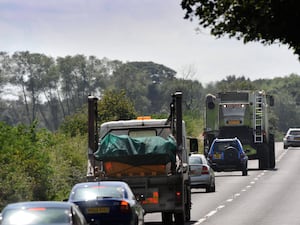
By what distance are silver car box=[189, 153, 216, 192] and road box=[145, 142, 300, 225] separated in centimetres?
42

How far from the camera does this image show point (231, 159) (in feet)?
173

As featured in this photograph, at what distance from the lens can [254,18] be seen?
2228cm

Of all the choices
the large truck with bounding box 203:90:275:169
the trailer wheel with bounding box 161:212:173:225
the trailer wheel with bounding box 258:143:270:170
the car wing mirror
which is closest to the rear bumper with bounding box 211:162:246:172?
the trailer wheel with bounding box 258:143:270:170

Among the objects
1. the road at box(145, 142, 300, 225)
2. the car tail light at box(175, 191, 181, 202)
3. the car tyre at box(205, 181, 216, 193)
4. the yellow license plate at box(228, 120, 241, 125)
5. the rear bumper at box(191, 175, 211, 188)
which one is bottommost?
the road at box(145, 142, 300, 225)

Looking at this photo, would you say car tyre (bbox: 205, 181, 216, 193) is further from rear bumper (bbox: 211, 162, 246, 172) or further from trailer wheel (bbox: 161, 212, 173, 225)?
trailer wheel (bbox: 161, 212, 173, 225)

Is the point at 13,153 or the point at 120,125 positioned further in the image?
the point at 13,153

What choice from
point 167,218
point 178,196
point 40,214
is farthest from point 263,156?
point 40,214

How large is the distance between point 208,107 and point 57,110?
407 feet

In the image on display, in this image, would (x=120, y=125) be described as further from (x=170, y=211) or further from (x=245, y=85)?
(x=245, y=85)

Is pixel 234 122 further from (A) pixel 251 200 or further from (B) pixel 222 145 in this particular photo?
(A) pixel 251 200

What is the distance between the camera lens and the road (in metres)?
30.9

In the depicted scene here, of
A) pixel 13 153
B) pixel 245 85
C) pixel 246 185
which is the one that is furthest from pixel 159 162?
pixel 245 85

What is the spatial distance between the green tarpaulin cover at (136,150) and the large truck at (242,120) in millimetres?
28275

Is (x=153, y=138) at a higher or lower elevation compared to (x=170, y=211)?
higher
